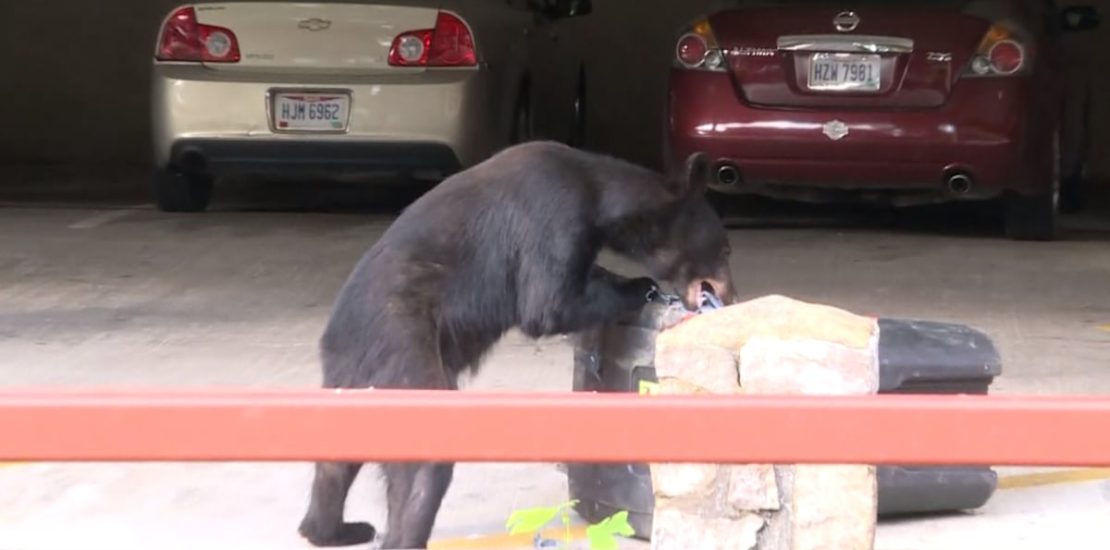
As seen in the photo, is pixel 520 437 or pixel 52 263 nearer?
pixel 520 437

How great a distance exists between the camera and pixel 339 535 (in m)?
4.55

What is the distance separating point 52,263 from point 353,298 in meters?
4.73

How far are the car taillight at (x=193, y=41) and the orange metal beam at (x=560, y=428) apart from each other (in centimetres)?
736

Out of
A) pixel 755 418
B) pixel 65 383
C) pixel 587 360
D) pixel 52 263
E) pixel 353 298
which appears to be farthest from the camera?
pixel 52 263

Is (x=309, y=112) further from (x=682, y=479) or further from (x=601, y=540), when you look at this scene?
(x=601, y=540)

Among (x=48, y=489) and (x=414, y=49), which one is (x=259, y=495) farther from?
(x=414, y=49)

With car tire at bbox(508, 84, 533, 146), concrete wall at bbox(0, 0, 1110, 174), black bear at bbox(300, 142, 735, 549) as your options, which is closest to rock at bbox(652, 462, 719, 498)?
black bear at bbox(300, 142, 735, 549)

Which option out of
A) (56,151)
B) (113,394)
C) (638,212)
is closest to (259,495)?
(638,212)

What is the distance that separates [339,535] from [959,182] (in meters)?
5.17

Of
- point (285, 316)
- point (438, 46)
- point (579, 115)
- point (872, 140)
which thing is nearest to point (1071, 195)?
point (579, 115)

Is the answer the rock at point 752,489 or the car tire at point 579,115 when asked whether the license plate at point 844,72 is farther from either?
the rock at point 752,489

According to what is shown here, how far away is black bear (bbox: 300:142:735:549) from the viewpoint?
168 inches

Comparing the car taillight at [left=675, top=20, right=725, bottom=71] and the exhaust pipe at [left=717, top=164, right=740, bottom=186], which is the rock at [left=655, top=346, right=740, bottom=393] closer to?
the exhaust pipe at [left=717, top=164, right=740, bottom=186]

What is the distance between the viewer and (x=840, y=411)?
7.45 ft
